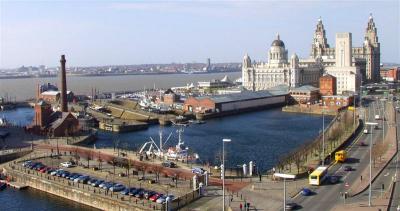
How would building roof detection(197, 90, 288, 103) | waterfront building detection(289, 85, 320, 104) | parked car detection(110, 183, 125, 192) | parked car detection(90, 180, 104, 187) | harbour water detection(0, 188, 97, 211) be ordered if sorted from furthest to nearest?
waterfront building detection(289, 85, 320, 104) → building roof detection(197, 90, 288, 103) → parked car detection(90, 180, 104, 187) → harbour water detection(0, 188, 97, 211) → parked car detection(110, 183, 125, 192)

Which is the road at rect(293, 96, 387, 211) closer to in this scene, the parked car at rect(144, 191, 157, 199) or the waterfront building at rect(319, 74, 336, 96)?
the parked car at rect(144, 191, 157, 199)

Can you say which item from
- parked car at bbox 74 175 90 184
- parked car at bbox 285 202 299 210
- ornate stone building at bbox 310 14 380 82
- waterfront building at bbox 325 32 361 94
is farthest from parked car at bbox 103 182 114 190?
ornate stone building at bbox 310 14 380 82

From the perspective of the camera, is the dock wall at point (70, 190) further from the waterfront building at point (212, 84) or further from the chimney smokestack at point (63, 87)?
the waterfront building at point (212, 84)

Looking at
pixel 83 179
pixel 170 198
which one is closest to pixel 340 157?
pixel 170 198

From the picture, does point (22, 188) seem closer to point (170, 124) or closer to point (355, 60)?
point (170, 124)

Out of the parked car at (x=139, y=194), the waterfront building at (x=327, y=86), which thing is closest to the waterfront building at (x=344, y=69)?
the waterfront building at (x=327, y=86)
